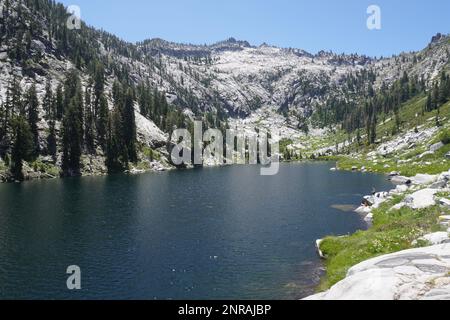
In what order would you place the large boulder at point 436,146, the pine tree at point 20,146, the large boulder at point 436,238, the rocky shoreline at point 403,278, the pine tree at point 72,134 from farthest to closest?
the pine tree at point 72,134, the pine tree at point 20,146, the large boulder at point 436,146, the large boulder at point 436,238, the rocky shoreline at point 403,278

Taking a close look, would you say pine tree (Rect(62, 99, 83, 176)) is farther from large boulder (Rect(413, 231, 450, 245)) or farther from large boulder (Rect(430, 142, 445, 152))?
large boulder (Rect(413, 231, 450, 245))

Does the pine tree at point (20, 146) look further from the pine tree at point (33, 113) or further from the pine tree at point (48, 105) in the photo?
the pine tree at point (48, 105)

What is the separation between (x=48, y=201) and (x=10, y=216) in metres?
18.1

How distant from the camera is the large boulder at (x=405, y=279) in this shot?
22719mm

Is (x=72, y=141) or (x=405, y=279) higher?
(x=72, y=141)

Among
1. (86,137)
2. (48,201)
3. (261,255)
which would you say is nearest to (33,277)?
(261,255)

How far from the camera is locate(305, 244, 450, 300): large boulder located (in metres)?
22.7

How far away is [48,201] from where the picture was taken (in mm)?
91250

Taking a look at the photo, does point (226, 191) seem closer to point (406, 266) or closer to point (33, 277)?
point (33, 277)

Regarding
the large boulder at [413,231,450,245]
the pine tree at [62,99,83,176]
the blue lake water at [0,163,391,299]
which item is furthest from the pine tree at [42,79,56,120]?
the large boulder at [413,231,450,245]

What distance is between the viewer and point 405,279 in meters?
24.9

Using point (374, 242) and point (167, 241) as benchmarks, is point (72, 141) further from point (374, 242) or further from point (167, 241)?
point (374, 242)

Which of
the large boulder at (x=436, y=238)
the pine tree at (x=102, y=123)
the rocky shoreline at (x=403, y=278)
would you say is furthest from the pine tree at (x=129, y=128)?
the rocky shoreline at (x=403, y=278)

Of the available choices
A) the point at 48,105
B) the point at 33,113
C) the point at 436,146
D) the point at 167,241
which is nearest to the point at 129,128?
the point at 48,105
